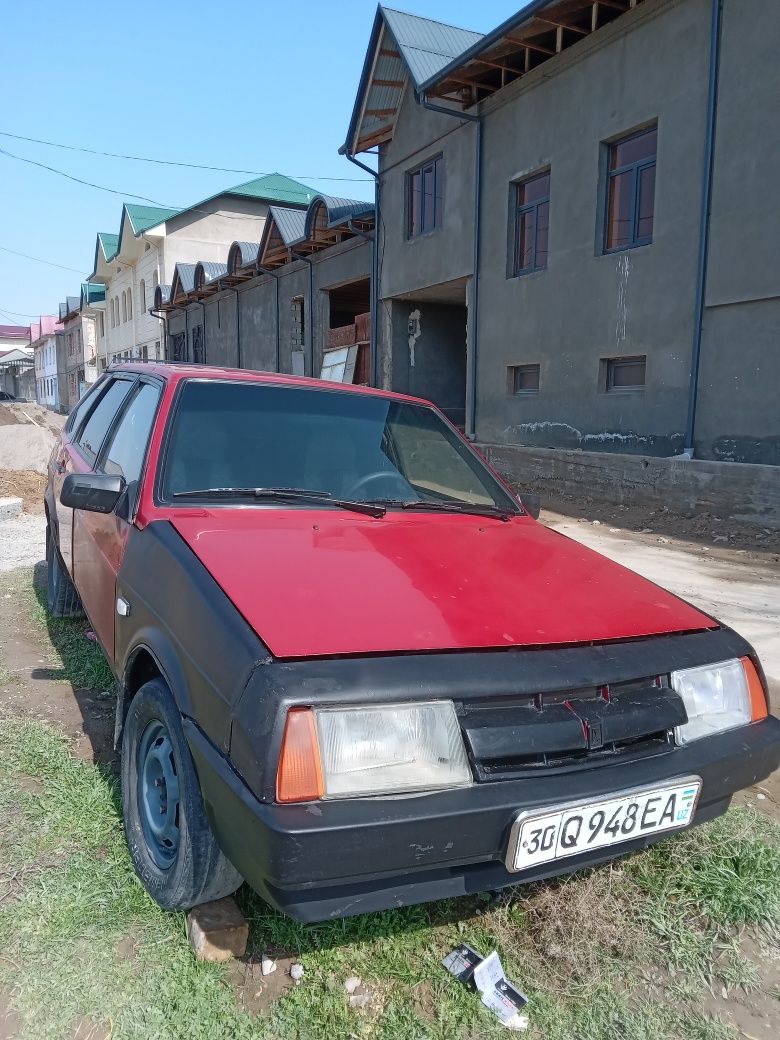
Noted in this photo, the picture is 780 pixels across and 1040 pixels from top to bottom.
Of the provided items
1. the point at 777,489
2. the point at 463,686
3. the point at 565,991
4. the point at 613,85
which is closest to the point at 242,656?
the point at 463,686

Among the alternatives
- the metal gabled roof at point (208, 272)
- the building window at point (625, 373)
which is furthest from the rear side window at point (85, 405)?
the metal gabled roof at point (208, 272)

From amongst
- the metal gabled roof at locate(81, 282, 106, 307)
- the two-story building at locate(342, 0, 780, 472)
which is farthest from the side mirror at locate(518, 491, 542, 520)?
the metal gabled roof at locate(81, 282, 106, 307)

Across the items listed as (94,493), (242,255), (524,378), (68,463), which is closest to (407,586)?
(94,493)

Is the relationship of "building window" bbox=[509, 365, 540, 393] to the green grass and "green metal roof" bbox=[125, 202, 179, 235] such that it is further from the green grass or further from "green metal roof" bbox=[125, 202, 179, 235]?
"green metal roof" bbox=[125, 202, 179, 235]

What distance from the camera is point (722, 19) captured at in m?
9.11

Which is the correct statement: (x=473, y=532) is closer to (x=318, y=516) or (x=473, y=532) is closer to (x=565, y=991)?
(x=318, y=516)

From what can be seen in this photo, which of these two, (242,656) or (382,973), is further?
(382,973)

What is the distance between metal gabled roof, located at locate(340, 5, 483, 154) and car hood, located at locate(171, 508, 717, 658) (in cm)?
1362

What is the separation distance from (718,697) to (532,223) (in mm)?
12261

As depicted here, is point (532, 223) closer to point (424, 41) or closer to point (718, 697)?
point (424, 41)

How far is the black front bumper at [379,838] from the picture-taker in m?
1.57

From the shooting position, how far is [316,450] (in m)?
3.00

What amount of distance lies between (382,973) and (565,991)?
0.49 m

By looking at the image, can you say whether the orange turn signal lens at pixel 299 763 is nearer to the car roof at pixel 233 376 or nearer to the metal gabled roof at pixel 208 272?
the car roof at pixel 233 376
